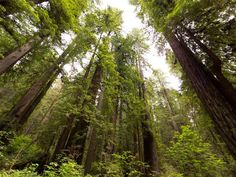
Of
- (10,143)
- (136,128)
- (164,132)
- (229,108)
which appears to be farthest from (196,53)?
(164,132)

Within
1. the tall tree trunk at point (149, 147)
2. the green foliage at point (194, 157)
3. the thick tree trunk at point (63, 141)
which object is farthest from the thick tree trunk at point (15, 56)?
the green foliage at point (194, 157)

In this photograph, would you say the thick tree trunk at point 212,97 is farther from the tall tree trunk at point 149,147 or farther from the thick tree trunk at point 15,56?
the thick tree trunk at point 15,56

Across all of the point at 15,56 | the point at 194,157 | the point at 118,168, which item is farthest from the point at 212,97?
the point at 15,56

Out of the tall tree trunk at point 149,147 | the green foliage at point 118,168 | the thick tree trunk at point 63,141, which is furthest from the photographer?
the tall tree trunk at point 149,147

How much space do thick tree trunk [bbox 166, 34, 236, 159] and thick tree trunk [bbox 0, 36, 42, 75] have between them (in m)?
6.77

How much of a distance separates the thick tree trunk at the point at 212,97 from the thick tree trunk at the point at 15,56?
22.2 feet

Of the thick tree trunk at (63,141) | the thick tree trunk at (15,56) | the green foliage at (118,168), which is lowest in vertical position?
the green foliage at (118,168)

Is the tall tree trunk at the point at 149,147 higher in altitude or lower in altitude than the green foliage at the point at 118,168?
higher

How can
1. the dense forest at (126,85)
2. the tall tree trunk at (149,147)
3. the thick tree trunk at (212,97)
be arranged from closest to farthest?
the thick tree trunk at (212,97) → the dense forest at (126,85) → the tall tree trunk at (149,147)

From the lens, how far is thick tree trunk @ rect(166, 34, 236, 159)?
3.24 metres

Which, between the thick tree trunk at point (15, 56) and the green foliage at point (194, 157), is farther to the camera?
the thick tree trunk at point (15, 56)

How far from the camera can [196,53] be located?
17.4 feet

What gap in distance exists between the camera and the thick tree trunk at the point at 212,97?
3.24 metres

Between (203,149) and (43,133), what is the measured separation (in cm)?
1124
